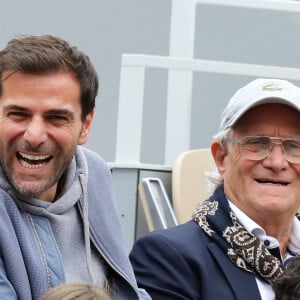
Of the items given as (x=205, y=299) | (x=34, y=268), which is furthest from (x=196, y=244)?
(x=34, y=268)

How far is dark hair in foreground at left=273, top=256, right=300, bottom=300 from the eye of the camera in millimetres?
2402

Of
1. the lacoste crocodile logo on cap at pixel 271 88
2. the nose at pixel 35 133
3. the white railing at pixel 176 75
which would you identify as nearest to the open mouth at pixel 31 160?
the nose at pixel 35 133

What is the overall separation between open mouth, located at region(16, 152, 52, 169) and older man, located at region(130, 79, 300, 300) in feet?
1.53

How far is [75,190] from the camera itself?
2.45 metres

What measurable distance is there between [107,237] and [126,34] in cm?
292

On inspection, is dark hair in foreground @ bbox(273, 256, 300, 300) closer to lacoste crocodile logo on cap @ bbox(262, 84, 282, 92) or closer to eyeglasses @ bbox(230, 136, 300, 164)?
eyeglasses @ bbox(230, 136, 300, 164)

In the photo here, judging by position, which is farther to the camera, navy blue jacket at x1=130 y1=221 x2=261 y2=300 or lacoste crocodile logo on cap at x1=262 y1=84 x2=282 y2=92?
lacoste crocodile logo on cap at x1=262 y1=84 x2=282 y2=92

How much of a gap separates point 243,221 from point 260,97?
12.2 inches

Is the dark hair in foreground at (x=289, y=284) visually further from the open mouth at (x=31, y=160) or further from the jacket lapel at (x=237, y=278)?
the open mouth at (x=31, y=160)

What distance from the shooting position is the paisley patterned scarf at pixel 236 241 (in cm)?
266

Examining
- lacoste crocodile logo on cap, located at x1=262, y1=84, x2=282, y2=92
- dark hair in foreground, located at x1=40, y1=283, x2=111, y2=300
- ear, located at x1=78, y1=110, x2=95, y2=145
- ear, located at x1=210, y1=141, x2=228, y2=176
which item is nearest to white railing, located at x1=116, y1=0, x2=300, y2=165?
ear, located at x1=210, y1=141, x2=228, y2=176

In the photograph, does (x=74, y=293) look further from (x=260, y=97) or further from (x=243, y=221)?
(x=260, y=97)

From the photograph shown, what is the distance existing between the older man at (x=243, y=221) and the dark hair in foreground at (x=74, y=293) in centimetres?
53

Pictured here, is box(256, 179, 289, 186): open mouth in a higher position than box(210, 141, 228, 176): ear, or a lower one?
lower
